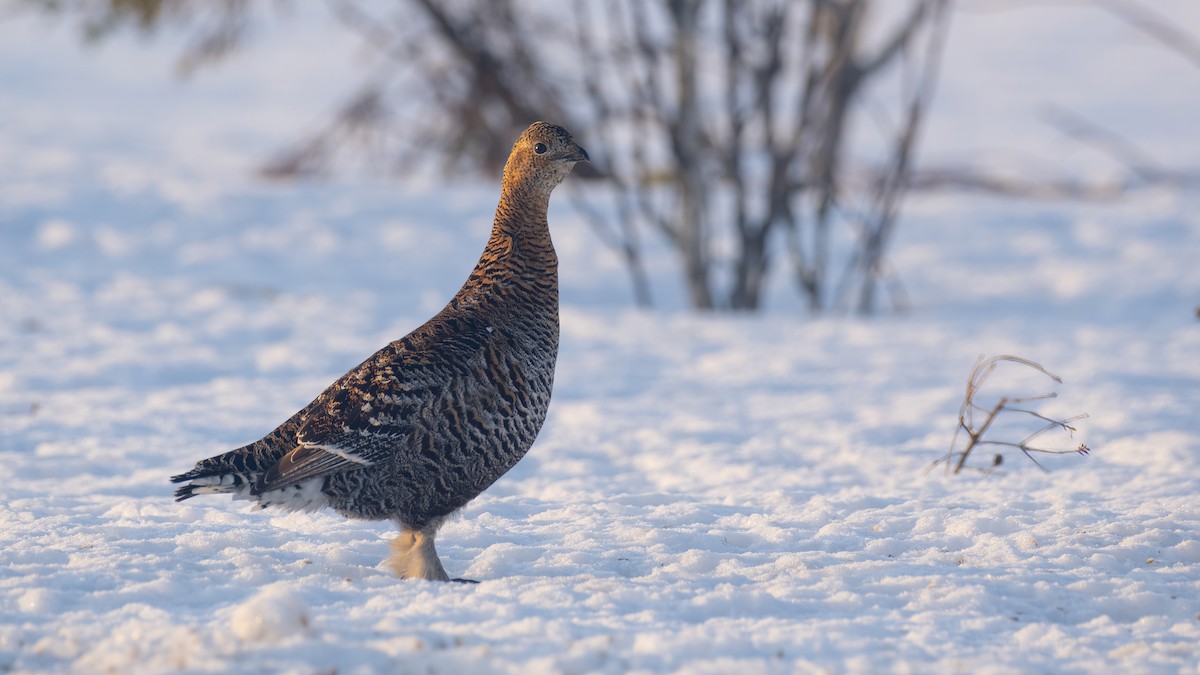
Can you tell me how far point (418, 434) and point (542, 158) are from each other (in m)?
1.15

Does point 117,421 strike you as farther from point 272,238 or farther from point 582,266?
point 582,266

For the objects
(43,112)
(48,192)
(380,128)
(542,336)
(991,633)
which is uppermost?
(43,112)

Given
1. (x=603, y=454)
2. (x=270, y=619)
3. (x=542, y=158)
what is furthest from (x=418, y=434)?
(x=603, y=454)

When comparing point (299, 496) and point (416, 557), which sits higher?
point (299, 496)

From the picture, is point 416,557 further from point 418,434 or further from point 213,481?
point 213,481

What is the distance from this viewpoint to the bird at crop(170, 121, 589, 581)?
13.9ft

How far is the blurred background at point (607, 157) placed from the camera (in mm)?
10875

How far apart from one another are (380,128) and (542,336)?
10705mm

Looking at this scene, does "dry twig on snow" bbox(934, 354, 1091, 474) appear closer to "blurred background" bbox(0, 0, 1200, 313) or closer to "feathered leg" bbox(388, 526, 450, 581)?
"blurred background" bbox(0, 0, 1200, 313)

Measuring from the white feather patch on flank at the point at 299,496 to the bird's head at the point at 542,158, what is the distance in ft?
4.31

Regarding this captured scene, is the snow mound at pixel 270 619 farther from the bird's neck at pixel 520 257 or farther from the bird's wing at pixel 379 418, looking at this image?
the bird's neck at pixel 520 257

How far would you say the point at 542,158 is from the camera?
4.66 metres

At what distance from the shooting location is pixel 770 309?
12312mm

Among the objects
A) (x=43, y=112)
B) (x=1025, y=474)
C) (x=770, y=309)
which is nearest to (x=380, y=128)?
(x=770, y=309)
